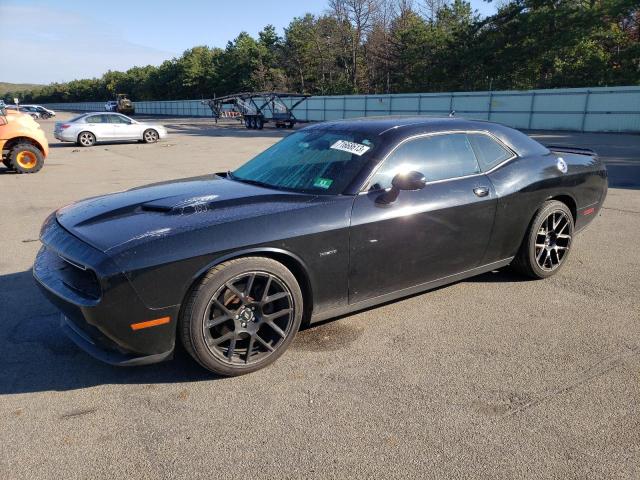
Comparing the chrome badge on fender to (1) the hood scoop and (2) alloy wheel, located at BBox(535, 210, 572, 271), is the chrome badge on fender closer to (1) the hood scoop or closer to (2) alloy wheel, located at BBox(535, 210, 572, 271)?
(2) alloy wheel, located at BBox(535, 210, 572, 271)

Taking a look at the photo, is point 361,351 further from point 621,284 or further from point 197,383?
point 621,284

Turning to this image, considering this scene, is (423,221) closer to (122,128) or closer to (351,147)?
(351,147)

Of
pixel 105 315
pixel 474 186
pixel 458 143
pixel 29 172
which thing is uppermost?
pixel 458 143

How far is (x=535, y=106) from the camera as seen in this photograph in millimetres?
27672

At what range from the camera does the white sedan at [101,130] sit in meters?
20.4

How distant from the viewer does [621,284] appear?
433 cm

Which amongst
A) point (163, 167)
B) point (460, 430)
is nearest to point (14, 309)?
point (460, 430)

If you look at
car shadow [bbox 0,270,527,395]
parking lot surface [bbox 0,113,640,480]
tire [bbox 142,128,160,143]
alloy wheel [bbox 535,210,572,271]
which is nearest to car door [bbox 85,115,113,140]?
tire [bbox 142,128,160,143]

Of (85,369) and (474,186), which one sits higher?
(474,186)

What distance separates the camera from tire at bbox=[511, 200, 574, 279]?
4.25 m

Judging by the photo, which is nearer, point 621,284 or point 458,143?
point 458,143

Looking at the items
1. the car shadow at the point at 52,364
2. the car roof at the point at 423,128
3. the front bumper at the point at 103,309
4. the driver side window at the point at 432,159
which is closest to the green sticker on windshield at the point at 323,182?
the driver side window at the point at 432,159

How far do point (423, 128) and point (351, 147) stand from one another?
629 millimetres

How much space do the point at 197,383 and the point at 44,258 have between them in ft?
4.45
